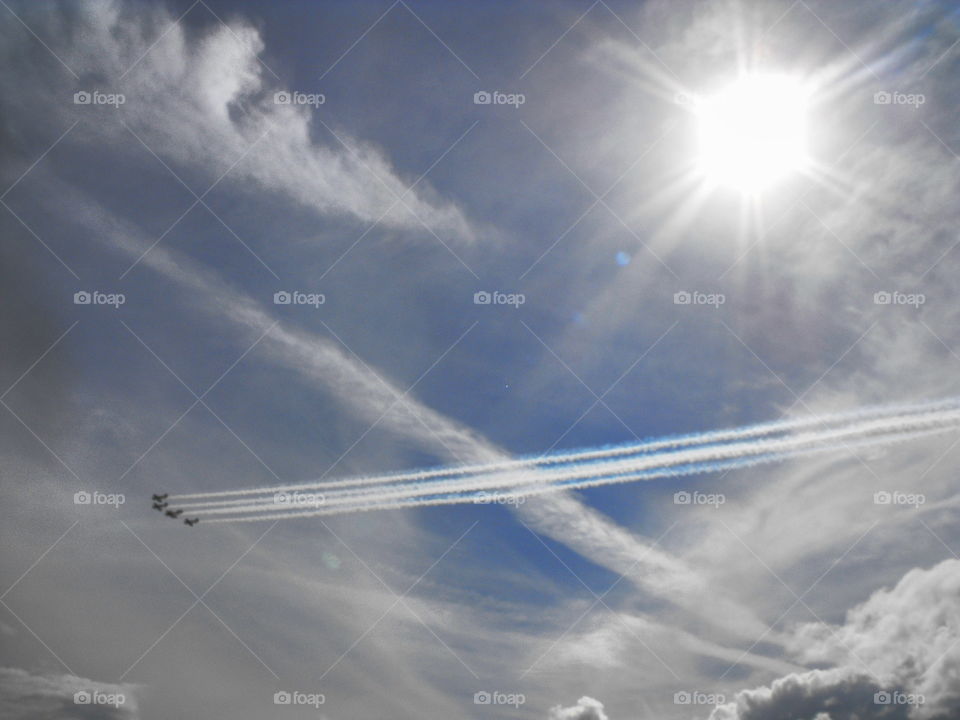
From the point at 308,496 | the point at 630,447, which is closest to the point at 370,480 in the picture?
the point at 308,496

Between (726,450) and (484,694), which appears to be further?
(484,694)

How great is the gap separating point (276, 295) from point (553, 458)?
26.3 m

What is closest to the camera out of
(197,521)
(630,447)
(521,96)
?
(521,96)

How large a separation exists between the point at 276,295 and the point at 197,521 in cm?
2474

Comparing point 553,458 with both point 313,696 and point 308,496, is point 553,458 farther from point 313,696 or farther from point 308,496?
point 313,696

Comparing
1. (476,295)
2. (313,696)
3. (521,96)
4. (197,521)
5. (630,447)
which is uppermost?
(521,96)

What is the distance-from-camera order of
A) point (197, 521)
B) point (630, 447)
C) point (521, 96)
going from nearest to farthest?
point (521, 96) → point (630, 447) → point (197, 521)

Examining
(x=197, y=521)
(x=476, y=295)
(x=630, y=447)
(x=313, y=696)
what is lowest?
(x=313, y=696)

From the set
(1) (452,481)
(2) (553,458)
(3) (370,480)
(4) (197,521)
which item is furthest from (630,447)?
(4) (197,521)

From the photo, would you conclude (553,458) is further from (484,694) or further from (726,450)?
(484,694)

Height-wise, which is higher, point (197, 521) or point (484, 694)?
point (197, 521)

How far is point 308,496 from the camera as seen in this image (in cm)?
4206

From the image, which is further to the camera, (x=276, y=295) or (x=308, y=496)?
(x=308, y=496)

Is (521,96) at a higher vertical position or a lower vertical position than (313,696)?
higher
